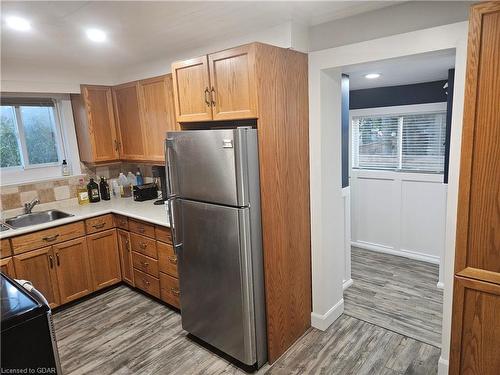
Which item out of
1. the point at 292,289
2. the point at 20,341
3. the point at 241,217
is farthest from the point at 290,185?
the point at 20,341

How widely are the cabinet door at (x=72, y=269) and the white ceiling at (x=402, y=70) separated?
275cm

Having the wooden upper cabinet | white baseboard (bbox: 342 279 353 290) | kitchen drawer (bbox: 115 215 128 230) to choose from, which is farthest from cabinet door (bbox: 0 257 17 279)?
white baseboard (bbox: 342 279 353 290)

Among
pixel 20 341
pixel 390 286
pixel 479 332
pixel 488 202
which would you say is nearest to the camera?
pixel 20 341

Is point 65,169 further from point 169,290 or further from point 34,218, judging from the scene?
point 169,290

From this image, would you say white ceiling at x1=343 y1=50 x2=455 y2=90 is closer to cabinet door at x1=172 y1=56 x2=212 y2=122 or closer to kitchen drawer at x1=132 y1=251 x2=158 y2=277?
cabinet door at x1=172 y1=56 x2=212 y2=122

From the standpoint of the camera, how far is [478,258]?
1426 mm

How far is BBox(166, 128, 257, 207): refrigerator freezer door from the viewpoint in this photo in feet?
6.43

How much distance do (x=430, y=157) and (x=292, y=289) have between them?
8.54 feet

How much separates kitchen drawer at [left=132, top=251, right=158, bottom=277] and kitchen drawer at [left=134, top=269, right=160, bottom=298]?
5 cm

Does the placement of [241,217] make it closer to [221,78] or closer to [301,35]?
[221,78]

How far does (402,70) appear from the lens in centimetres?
294

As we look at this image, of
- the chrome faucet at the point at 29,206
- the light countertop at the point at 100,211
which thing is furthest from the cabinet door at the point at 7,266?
the chrome faucet at the point at 29,206

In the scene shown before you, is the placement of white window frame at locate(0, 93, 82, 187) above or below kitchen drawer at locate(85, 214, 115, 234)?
above

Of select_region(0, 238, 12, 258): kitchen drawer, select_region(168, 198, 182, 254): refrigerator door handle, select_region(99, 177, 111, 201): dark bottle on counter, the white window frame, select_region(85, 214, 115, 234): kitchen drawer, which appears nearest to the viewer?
select_region(168, 198, 182, 254): refrigerator door handle
